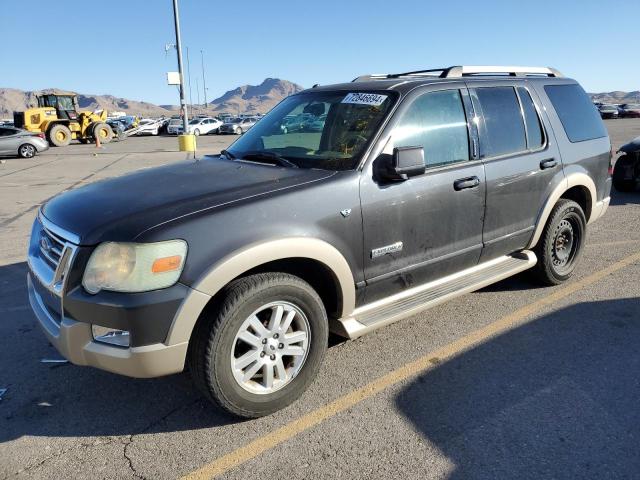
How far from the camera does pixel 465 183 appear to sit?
3.61 m

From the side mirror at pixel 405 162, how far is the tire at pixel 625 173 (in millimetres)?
7804

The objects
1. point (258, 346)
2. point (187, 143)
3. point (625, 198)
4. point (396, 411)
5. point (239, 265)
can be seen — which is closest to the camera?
point (239, 265)

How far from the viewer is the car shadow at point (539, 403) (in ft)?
8.18

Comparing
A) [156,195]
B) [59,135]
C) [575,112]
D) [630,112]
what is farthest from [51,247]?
[630,112]

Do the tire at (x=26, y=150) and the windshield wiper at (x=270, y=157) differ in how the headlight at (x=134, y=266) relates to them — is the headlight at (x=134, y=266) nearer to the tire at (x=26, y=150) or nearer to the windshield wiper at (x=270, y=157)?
the windshield wiper at (x=270, y=157)

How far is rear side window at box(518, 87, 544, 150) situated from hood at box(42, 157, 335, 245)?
6.70 ft

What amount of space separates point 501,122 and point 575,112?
1201 millimetres

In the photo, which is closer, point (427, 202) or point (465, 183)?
point (427, 202)

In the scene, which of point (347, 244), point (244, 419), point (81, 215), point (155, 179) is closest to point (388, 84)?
point (347, 244)

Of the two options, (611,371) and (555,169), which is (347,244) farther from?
(555,169)

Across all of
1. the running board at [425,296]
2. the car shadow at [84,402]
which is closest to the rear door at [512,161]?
the running board at [425,296]

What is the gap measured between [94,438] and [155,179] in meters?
1.58

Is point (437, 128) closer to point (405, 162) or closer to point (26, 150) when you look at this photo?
point (405, 162)

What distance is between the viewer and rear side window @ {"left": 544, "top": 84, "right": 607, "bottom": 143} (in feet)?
15.0
